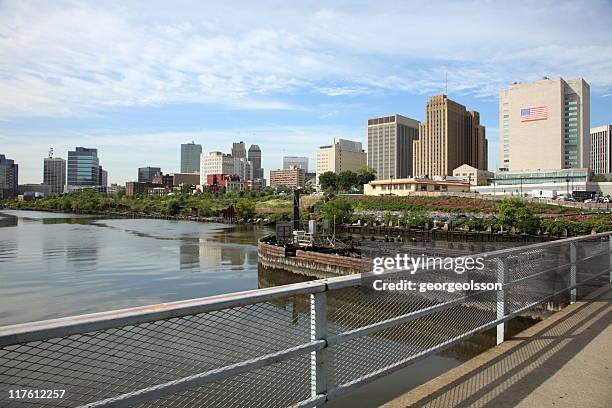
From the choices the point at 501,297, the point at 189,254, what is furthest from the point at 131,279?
the point at 501,297

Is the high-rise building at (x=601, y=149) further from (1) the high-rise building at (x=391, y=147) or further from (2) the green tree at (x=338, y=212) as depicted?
(2) the green tree at (x=338, y=212)

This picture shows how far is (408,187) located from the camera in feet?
317

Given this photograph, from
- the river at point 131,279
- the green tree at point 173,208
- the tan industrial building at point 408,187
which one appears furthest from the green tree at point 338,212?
the green tree at point 173,208

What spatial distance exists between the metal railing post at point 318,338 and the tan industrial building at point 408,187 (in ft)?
304

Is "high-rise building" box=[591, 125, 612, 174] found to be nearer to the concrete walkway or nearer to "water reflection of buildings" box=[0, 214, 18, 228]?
"water reflection of buildings" box=[0, 214, 18, 228]

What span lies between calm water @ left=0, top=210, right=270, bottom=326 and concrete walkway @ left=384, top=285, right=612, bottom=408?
59.2 feet

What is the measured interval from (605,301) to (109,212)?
140m

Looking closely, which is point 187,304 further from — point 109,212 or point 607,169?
point 607,169

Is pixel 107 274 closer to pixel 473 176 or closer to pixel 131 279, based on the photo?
pixel 131 279

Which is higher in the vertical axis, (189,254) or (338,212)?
(338,212)

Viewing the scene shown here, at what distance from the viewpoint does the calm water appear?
21375 mm

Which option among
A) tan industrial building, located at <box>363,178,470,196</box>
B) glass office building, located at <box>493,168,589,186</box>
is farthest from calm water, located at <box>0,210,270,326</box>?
glass office building, located at <box>493,168,589,186</box>

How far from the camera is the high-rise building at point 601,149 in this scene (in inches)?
6476

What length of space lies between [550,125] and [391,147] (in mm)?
80012
